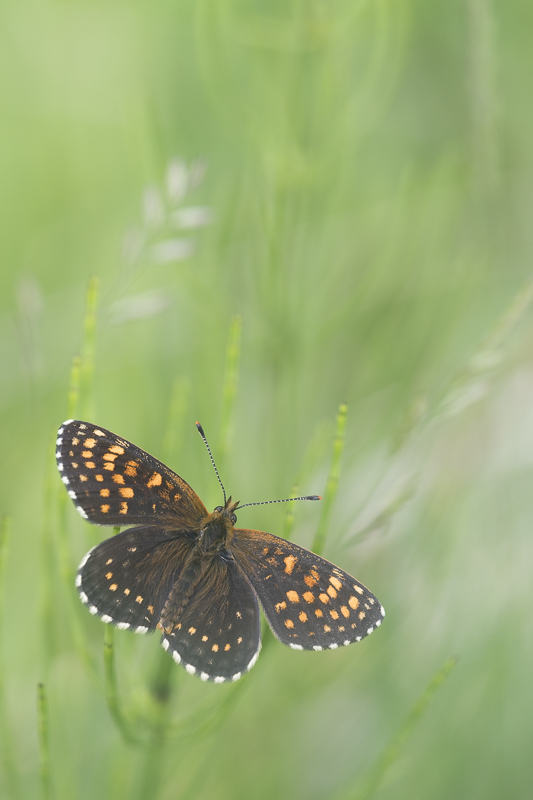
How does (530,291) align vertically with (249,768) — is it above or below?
above

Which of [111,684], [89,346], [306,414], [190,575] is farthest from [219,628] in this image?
[306,414]

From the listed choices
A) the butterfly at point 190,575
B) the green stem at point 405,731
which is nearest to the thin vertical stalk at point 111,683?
the butterfly at point 190,575

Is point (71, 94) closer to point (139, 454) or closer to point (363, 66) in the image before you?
point (363, 66)

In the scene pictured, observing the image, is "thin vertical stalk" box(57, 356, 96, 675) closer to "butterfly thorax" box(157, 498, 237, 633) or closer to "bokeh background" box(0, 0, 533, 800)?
"bokeh background" box(0, 0, 533, 800)

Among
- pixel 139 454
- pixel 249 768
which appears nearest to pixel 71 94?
pixel 139 454

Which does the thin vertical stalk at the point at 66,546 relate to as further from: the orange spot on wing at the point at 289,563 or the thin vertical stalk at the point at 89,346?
the orange spot on wing at the point at 289,563

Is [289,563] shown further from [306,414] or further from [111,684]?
[306,414]

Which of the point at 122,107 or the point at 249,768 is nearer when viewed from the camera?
the point at 249,768
